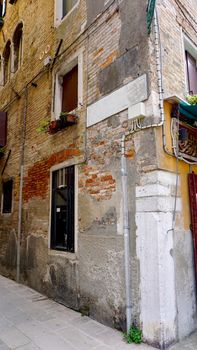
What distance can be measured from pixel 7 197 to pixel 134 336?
19.9ft

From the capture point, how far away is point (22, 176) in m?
7.37

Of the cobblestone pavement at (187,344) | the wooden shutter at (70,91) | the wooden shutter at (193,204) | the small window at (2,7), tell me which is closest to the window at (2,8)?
the small window at (2,7)

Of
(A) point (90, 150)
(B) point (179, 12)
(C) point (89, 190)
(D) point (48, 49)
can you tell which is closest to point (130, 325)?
(C) point (89, 190)

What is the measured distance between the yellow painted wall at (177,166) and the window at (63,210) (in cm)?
213

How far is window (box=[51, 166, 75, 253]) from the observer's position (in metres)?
5.34

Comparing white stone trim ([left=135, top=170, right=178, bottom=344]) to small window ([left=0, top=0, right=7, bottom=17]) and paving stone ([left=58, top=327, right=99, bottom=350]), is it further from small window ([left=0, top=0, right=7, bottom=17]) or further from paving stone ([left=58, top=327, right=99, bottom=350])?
small window ([left=0, top=0, right=7, bottom=17])

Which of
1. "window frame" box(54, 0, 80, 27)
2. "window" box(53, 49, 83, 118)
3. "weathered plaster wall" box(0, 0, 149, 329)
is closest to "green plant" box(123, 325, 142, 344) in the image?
"weathered plaster wall" box(0, 0, 149, 329)

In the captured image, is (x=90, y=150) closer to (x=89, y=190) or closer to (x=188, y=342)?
(x=89, y=190)

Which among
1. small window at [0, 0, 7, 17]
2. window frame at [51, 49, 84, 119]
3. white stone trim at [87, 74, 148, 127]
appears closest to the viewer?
white stone trim at [87, 74, 148, 127]

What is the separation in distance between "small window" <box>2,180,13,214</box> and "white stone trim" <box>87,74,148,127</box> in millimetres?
4348

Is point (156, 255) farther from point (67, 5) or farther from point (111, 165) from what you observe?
point (67, 5)

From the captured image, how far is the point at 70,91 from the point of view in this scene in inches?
237

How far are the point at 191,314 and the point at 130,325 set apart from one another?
3.13 feet

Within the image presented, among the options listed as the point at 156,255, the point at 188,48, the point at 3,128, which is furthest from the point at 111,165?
the point at 3,128
